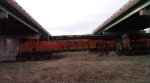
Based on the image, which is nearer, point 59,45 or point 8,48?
point 59,45

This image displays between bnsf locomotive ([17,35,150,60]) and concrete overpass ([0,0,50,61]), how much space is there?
3.02 meters

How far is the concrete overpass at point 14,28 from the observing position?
93.1 ft

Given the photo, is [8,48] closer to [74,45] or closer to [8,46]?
[8,46]

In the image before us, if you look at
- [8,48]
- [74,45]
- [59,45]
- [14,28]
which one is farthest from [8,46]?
[74,45]

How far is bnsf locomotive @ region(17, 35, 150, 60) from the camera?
39250 mm

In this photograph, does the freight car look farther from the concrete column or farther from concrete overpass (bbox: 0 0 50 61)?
the concrete column

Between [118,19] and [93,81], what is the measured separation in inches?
922

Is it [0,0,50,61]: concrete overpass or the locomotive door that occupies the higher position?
[0,0,50,61]: concrete overpass

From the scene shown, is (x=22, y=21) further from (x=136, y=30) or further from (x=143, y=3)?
(x=136, y=30)

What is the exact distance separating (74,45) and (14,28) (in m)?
10.1

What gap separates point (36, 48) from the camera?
40375mm

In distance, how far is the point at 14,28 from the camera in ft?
136

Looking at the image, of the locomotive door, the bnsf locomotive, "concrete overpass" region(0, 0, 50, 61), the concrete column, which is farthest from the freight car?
the locomotive door

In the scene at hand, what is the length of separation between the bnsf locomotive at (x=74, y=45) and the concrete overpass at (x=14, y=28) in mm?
3024
